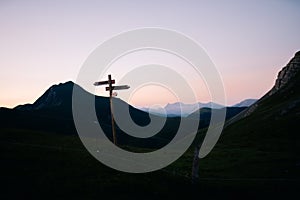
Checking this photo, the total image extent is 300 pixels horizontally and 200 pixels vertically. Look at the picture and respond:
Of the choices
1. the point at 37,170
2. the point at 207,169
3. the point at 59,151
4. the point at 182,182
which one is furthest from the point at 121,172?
the point at 207,169

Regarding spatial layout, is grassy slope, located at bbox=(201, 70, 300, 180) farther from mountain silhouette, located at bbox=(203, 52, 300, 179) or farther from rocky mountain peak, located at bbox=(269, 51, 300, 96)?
rocky mountain peak, located at bbox=(269, 51, 300, 96)

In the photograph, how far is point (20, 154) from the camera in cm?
3095

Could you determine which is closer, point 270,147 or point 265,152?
→ point 265,152

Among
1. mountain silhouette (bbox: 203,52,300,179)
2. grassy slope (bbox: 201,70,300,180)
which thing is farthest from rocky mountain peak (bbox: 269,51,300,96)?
grassy slope (bbox: 201,70,300,180)

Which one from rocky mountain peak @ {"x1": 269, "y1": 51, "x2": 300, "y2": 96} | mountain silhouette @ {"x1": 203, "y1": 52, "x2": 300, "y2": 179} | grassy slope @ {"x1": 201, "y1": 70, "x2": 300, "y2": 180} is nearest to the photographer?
grassy slope @ {"x1": 201, "y1": 70, "x2": 300, "y2": 180}

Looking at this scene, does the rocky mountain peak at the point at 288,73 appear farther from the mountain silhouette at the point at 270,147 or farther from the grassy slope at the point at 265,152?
the grassy slope at the point at 265,152

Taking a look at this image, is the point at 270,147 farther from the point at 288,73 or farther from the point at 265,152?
the point at 288,73

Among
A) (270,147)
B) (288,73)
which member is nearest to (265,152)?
(270,147)

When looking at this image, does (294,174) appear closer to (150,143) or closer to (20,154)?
(20,154)

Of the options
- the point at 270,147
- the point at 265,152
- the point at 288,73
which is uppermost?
the point at 288,73

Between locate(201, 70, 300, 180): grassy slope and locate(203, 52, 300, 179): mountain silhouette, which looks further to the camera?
locate(203, 52, 300, 179): mountain silhouette

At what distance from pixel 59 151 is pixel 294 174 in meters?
29.9

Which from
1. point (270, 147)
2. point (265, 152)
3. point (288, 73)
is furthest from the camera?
point (288, 73)

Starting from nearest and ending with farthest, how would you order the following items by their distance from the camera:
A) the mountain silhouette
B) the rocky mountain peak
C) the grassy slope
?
the grassy slope → the mountain silhouette → the rocky mountain peak
